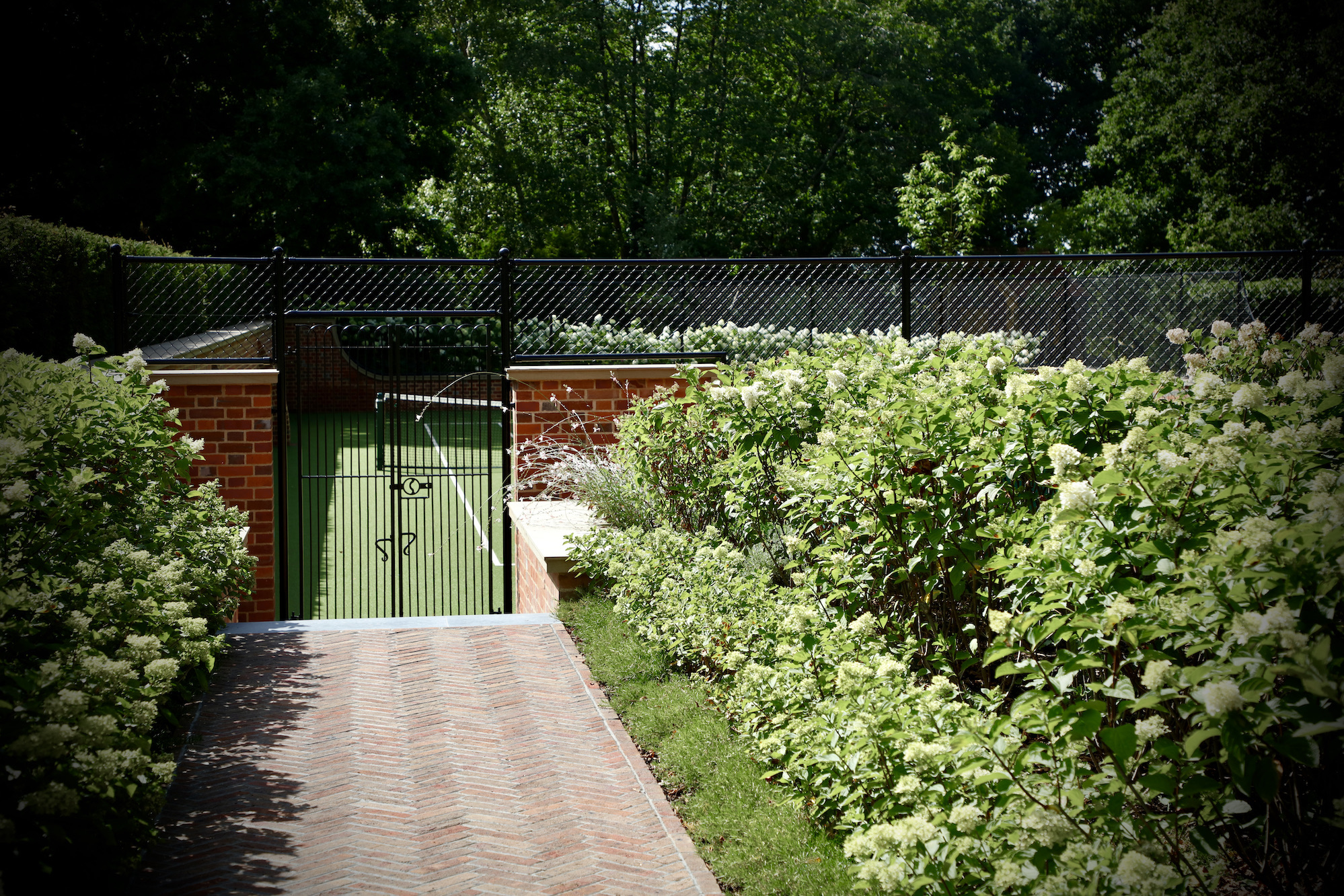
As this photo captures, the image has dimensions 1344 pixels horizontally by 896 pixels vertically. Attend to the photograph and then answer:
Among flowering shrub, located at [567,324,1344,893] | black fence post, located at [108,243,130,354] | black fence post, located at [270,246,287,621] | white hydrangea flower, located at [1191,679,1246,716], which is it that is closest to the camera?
white hydrangea flower, located at [1191,679,1246,716]

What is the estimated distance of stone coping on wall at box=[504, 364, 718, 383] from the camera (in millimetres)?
7855

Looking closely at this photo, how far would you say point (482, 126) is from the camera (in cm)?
2853

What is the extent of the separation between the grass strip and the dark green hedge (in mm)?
5447

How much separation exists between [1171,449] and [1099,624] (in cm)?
60

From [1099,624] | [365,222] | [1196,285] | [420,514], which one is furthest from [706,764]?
[365,222]

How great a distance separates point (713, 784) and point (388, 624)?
3.10m

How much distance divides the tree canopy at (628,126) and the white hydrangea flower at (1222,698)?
1607cm

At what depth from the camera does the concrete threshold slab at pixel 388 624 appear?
6.13m

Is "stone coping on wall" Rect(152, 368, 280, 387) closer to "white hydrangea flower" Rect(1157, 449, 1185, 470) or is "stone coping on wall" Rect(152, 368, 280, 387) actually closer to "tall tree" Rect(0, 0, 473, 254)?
"white hydrangea flower" Rect(1157, 449, 1185, 470)

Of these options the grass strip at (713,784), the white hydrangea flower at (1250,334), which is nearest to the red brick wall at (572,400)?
the grass strip at (713,784)

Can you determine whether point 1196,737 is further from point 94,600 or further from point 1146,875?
point 94,600

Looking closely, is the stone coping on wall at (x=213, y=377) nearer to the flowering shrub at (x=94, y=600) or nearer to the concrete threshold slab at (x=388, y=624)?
the flowering shrub at (x=94, y=600)

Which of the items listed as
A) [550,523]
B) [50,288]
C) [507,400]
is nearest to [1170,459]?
[550,523]

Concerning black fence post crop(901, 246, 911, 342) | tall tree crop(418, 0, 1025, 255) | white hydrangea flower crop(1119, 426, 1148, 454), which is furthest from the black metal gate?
tall tree crop(418, 0, 1025, 255)
